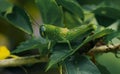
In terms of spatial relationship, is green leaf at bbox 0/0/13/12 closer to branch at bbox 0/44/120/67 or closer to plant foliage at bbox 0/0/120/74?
plant foliage at bbox 0/0/120/74

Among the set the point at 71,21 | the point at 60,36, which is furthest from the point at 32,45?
the point at 71,21

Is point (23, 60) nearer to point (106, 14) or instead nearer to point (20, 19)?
point (20, 19)

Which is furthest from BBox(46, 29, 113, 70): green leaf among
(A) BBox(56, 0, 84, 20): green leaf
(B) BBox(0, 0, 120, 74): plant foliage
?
(A) BBox(56, 0, 84, 20): green leaf

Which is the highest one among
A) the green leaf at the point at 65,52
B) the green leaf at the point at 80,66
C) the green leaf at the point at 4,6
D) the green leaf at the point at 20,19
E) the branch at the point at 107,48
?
the green leaf at the point at 4,6

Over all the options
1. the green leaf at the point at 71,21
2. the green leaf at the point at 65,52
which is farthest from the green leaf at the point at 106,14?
the green leaf at the point at 65,52

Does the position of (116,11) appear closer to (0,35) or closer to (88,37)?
(88,37)

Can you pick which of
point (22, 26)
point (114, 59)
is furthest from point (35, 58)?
point (114, 59)

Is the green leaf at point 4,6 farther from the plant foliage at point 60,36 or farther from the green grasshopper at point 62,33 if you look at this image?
the green grasshopper at point 62,33
